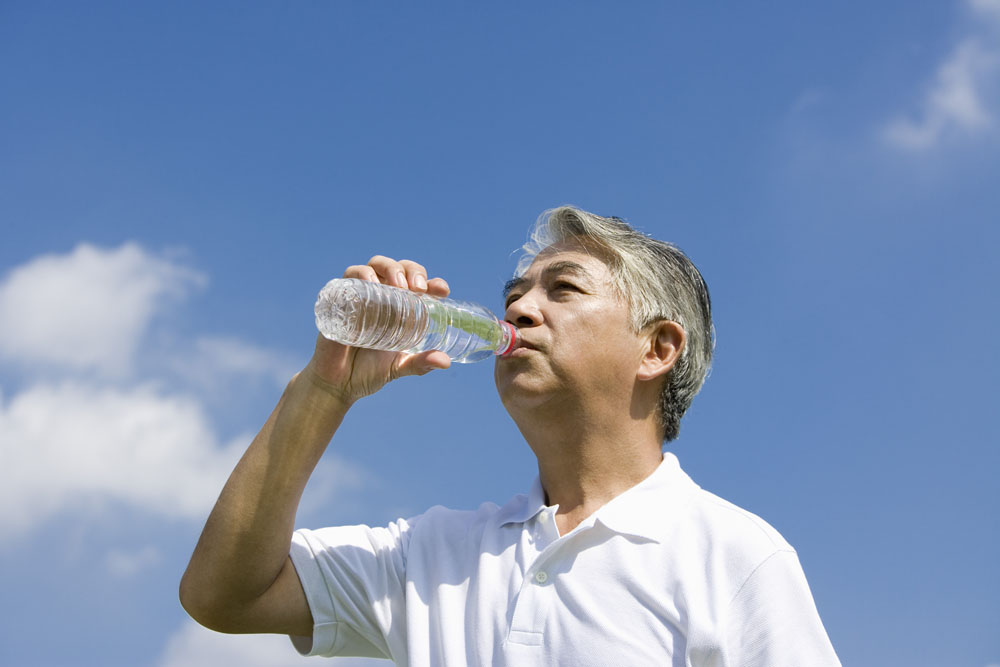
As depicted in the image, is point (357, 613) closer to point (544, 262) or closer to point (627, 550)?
point (627, 550)

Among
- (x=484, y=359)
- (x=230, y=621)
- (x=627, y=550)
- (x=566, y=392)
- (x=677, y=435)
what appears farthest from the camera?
(x=677, y=435)

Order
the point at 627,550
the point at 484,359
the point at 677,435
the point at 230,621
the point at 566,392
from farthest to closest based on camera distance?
the point at 677,435 → the point at 484,359 → the point at 566,392 → the point at 230,621 → the point at 627,550

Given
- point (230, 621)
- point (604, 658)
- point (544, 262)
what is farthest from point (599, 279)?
point (230, 621)

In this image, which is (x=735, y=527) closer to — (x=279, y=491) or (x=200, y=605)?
(x=279, y=491)

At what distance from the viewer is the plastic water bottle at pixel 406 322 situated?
2.81 metres

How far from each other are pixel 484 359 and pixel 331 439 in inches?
25.3

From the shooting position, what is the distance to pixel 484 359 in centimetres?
327

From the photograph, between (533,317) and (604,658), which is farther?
(533,317)

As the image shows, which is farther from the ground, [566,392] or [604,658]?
[566,392]

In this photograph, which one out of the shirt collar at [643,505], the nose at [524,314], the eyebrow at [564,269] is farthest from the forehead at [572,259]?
the shirt collar at [643,505]

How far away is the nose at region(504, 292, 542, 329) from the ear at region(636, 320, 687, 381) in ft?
1.48

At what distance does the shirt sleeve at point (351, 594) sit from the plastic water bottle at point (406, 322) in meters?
0.72

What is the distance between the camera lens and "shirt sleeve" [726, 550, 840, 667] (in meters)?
2.35

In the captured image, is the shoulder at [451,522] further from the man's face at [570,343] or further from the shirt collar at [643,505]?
the man's face at [570,343]
